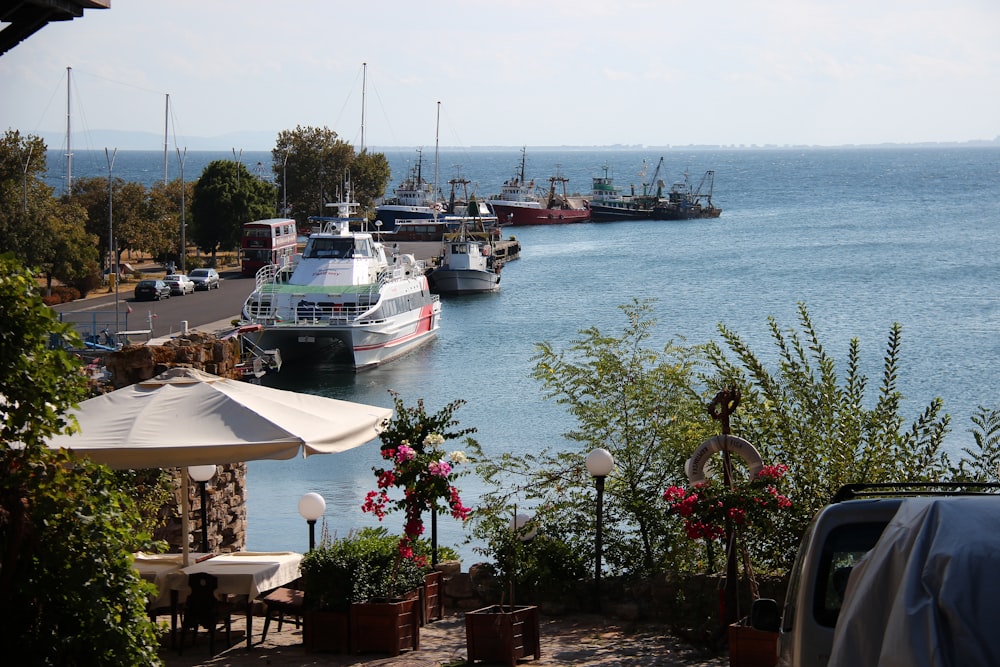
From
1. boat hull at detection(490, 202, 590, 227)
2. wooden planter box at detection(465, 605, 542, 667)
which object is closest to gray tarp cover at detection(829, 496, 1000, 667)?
wooden planter box at detection(465, 605, 542, 667)

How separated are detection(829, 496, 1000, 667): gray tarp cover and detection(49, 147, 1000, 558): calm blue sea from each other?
14093 millimetres

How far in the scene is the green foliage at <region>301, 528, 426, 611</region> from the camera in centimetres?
925

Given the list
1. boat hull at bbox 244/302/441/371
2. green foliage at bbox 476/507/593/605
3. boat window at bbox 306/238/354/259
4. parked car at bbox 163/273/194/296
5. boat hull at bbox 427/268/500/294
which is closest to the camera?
green foliage at bbox 476/507/593/605

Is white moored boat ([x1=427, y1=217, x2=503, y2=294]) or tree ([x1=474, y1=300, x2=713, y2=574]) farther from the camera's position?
white moored boat ([x1=427, y1=217, x2=503, y2=294])

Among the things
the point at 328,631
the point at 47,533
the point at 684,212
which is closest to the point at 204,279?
the point at 328,631

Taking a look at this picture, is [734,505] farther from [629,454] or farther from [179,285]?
[179,285]

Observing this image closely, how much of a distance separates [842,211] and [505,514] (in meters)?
116

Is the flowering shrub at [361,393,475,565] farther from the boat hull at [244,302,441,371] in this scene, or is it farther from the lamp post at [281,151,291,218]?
the lamp post at [281,151,291,218]

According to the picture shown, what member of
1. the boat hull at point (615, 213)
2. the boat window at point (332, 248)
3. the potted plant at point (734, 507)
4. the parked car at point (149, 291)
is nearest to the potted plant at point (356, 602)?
the potted plant at point (734, 507)

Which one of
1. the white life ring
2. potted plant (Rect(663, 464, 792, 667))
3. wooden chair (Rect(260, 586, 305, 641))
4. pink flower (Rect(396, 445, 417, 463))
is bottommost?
wooden chair (Rect(260, 586, 305, 641))

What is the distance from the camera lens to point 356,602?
9242 mm

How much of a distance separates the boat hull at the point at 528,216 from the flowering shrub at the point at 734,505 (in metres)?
103

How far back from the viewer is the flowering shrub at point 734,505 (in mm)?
8758

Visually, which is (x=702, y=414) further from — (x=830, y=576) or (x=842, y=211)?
(x=842, y=211)
